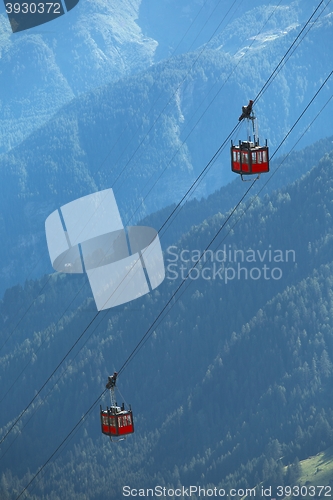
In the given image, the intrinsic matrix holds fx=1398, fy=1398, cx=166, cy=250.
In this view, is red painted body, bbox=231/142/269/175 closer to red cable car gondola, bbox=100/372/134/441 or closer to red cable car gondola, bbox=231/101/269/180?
red cable car gondola, bbox=231/101/269/180

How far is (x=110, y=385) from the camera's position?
5388 centimetres

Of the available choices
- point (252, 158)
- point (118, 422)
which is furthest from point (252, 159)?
point (118, 422)

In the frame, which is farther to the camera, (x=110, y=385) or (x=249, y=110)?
(x=110, y=385)

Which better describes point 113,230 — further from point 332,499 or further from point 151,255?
point 332,499

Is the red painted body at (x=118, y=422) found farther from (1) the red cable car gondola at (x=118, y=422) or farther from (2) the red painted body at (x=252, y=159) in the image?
(2) the red painted body at (x=252, y=159)

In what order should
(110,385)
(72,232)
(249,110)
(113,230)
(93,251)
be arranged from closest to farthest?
(249,110) → (110,385) → (72,232) → (93,251) → (113,230)

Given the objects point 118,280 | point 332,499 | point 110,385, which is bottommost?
point 332,499

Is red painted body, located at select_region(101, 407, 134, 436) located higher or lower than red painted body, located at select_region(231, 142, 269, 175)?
lower

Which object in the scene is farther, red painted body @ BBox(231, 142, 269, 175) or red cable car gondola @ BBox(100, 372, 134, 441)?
red cable car gondola @ BBox(100, 372, 134, 441)

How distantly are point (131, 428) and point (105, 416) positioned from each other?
4.87 feet

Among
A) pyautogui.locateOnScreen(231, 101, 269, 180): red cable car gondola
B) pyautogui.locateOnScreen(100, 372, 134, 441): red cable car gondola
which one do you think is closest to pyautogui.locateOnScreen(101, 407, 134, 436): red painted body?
pyautogui.locateOnScreen(100, 372, 134, 441): red cable car gondola

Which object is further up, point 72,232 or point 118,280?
point 72,232

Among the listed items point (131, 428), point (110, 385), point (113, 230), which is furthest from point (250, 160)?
point (113, 230)

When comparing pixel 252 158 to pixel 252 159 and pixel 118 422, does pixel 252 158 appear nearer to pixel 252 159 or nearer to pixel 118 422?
pixel 252 159
